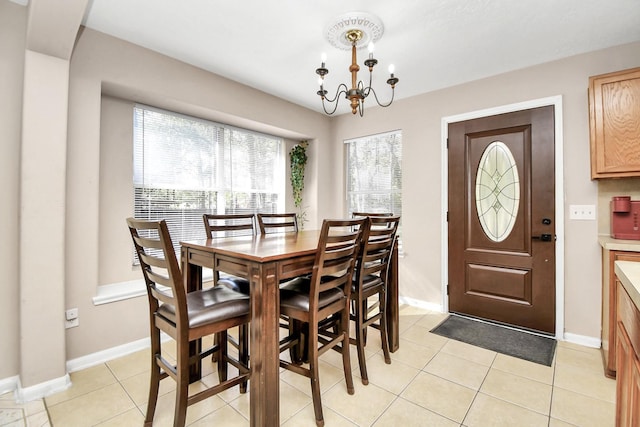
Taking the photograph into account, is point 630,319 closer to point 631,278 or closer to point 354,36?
point 631,278

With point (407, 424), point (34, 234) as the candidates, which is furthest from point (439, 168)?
point (34, 234)

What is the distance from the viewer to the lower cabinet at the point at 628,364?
34.1 inches

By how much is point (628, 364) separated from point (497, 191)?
228 centimetres

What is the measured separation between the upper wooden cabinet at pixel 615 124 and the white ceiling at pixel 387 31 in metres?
0.39

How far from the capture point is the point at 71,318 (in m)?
2.16

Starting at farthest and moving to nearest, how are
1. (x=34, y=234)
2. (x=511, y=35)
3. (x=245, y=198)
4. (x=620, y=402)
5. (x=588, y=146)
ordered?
1. (x=245, y=198)
2. (x=588, y=146)
3. (x=511, y=35)
4. (x=34, y=234)
5. (x=620, y=402)

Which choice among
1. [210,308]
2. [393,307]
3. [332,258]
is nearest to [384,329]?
[393,307]

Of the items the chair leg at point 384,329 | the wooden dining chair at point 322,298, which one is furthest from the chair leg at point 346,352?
the chair leg at point 384,329

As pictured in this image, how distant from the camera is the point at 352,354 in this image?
244 centimetres

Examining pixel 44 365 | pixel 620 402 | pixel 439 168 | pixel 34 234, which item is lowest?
pixel 44 365

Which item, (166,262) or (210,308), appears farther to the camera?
(210,308)

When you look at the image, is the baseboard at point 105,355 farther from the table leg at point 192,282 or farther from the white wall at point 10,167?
the table leg at point 192,282

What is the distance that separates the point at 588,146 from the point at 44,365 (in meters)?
4.37

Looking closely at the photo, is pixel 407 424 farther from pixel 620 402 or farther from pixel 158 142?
pixel 158 142
